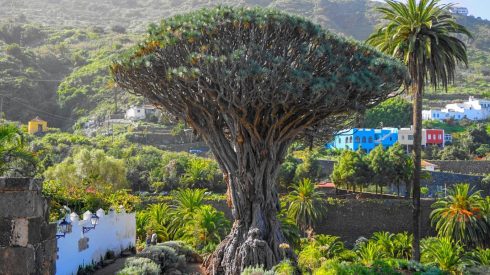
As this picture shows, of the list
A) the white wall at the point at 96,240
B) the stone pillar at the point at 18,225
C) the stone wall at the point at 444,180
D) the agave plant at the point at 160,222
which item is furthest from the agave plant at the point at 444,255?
the stone wall at the point at 444,180

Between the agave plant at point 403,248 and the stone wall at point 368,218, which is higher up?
the stone wall at point 368,218

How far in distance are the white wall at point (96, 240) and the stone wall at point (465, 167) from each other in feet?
111

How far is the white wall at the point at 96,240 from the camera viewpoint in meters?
11.5

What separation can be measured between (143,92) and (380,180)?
75.2 ft

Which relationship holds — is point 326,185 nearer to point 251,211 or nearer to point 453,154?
point 453,154

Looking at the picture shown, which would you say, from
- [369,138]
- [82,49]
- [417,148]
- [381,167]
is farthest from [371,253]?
[82,49]

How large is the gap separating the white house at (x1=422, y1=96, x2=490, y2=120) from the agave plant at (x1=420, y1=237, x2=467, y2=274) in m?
46.4

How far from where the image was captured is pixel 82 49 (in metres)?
91.9

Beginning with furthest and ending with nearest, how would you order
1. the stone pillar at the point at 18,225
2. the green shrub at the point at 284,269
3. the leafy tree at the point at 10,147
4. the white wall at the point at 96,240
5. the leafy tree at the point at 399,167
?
1. the leafy tree at the point at 399,167
2. the green shrub at the point at 284,269
3. the leafy tree at the point at 10,147
4. the white wall at the point at 96,240
5. the stone pillar at the point at 18,225

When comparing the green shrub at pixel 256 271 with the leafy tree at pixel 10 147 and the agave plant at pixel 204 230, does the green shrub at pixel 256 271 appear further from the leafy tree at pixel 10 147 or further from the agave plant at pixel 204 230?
the agave plant at pixel 204 230

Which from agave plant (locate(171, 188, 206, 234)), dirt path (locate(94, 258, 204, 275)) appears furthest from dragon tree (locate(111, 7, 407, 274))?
agave plant (locate(171, 188, 206, 234))

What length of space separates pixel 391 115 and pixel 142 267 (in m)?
55.4

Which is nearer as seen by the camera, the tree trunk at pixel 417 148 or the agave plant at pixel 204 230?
the tree trunk at pixel 417 148

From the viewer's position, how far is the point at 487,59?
368ft
